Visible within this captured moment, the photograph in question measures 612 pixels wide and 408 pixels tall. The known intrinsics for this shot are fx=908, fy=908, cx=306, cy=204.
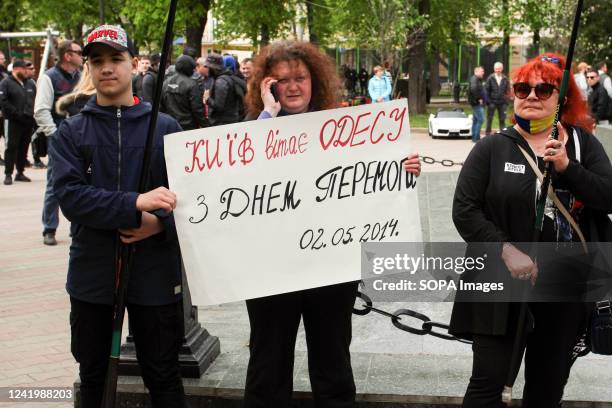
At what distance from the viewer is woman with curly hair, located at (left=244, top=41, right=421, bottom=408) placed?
11.8 feet

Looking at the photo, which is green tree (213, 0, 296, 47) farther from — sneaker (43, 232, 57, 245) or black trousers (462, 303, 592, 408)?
black trousers (462, 303, 592, 408)

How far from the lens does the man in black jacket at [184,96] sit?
10977mm

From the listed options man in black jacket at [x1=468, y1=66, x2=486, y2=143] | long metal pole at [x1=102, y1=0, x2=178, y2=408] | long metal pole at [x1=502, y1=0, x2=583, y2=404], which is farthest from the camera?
man in black jacket at [x1=468, y1=66, x2=486, y2=143]

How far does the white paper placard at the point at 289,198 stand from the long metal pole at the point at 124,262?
0.23 meters

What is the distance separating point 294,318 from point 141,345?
0.61 m

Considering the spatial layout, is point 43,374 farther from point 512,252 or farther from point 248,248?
point 512,252

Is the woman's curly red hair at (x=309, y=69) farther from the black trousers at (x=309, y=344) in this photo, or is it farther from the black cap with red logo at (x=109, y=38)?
the black trousers at (x=309, y=344)

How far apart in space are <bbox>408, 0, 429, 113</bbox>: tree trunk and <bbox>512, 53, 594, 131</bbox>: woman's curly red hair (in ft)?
97.0

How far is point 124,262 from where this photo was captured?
132 inches

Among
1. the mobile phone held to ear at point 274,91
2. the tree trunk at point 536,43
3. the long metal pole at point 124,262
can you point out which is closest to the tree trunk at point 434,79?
the tree trunk at point 536,43

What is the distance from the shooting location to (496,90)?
73.4 feet

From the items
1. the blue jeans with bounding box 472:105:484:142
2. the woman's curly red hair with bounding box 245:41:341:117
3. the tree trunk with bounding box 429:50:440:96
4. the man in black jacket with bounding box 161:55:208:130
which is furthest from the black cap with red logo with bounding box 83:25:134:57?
the tree trunk with bounding box 429:50:440:96

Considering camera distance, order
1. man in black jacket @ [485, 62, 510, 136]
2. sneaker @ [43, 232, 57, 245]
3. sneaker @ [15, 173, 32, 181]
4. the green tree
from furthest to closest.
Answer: the green tree
man in black jacket @ [485, 62, 510, 136]
sneaker @ [15, 173, 32, 181]
sneaker @ [43, 232, 57, 245]

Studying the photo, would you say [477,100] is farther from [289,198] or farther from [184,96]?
[289,198]
